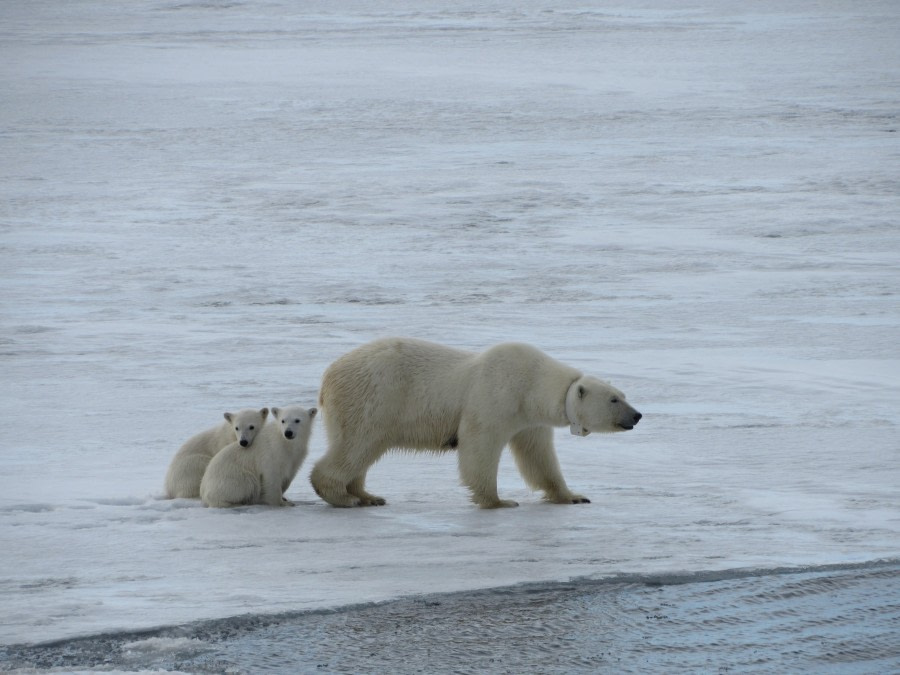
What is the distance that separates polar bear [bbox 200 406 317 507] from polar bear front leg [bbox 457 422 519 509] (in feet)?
2.20

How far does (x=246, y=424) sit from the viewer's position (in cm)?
558

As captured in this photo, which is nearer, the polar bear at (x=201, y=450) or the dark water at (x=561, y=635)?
the dark water at (x=561, y=635)

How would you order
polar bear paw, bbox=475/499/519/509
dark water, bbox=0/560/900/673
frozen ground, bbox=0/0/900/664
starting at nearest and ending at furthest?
dark water, bbox=0/560/900/673
frozen ground, bbox=0/0/900/664
polar bear paw, bbox=475/499/519/509

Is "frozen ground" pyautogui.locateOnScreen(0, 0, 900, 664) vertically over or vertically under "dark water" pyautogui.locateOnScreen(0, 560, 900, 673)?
over

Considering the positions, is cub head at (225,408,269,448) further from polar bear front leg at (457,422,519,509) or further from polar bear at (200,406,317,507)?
polar bear front leg at (457,422,519,509)

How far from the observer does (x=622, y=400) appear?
5441 millimetres

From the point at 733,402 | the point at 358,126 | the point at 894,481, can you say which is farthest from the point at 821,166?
the point at 894,481

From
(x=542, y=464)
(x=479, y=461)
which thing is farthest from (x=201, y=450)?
(x=542, y=464)

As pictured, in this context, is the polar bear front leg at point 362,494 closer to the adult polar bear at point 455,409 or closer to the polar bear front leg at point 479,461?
the adult polar bear at point 455,409

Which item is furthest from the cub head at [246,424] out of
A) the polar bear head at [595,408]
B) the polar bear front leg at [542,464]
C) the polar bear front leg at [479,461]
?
the polar bear head at [595,408]

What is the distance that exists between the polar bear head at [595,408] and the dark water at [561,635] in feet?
3.74

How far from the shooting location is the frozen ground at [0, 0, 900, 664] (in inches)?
189

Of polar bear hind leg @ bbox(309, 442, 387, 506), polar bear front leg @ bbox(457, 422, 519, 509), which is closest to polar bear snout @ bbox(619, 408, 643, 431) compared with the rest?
polar bear front leg @ bbox(457, 422, 519, 509)

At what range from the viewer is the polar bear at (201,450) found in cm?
558
